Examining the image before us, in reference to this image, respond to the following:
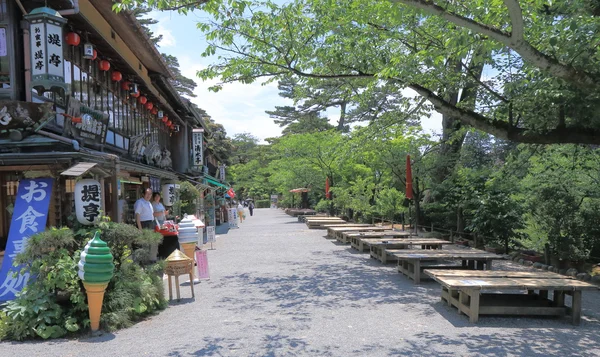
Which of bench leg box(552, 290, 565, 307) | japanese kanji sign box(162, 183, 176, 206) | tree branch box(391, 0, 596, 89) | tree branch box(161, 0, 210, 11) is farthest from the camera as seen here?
japanese kanji sign box(162, 183, 176, 206)

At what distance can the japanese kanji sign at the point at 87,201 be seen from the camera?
661 centimetres

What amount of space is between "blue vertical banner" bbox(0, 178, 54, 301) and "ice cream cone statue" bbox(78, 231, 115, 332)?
1.17 meters

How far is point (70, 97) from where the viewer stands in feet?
28.5

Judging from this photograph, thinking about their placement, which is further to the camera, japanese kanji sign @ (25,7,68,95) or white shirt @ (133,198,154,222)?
white shirt @ (133,198,154,222)

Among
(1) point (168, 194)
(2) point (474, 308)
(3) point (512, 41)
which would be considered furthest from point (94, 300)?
(1) point (168, 194)

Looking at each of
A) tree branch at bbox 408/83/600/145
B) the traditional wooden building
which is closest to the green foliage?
the traditional wooden building

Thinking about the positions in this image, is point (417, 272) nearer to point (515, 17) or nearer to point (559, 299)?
point (559, 299)

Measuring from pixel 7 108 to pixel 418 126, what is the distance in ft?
48.3

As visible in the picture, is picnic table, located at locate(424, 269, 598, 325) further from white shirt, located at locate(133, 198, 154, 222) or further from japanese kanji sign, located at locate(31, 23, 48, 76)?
japanese kanji sign, located at locate(31, 23, 48, 76)

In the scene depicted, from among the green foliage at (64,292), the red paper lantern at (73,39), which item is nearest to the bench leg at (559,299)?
the green foliage at (64,292)

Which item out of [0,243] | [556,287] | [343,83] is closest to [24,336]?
[0,243]

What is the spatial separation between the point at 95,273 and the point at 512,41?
5.87 m

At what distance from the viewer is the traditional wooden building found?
717 centimetres

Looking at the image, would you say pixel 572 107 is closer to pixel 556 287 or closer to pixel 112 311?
pixel 556 287
